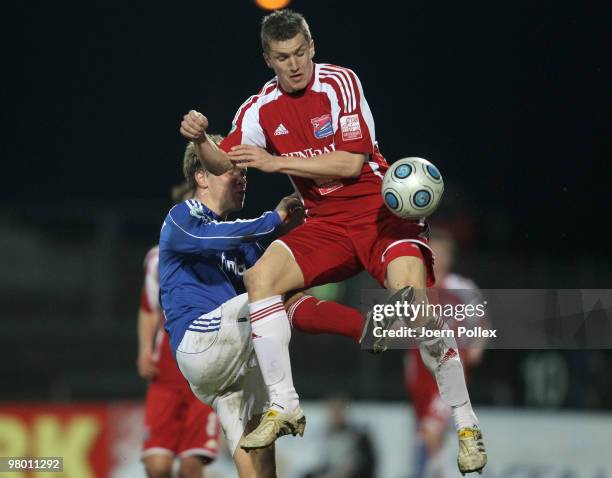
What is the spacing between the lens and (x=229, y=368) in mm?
5883

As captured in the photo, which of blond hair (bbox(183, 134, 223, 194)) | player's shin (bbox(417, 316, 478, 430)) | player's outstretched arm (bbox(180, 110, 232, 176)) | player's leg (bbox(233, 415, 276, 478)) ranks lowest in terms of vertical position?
player's leg (bbox(233, 415, 276, 478))

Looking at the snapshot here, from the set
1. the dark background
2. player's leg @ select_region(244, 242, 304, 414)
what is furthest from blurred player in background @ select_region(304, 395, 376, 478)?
player's leg @ select_region(244, 242, 304, 414)

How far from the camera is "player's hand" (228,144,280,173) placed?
5.43 m

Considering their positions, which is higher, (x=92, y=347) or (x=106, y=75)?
(x=106, y=75)

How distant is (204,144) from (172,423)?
112 inches

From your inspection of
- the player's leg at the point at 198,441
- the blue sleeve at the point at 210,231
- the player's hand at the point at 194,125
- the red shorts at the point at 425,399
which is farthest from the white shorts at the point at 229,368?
the red shorts at the point at 425,399

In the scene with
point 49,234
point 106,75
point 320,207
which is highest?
point 106,75

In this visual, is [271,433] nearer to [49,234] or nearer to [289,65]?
[289,65]

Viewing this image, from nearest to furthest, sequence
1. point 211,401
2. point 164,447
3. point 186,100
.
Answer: point 211,401 → point 164,447 → point 186,100

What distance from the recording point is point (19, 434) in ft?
32.1

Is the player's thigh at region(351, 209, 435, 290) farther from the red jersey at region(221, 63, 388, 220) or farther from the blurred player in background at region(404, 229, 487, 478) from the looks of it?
the blurred player in background at region(404, 229, 487, 478)

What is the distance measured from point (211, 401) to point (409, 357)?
4.55 meters

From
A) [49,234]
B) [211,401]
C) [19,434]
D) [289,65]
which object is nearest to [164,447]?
[211,401]

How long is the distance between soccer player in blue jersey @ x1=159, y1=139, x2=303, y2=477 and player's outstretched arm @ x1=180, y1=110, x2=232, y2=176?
36 centimetres
